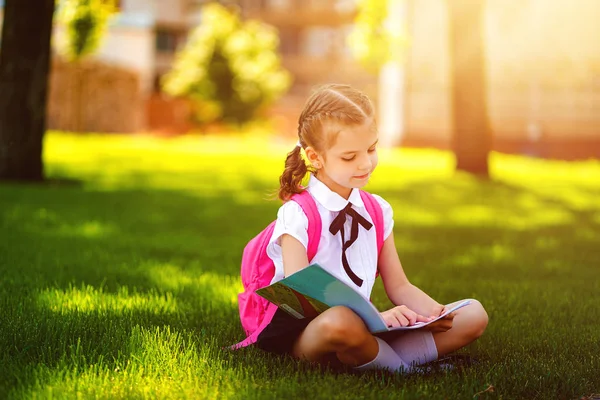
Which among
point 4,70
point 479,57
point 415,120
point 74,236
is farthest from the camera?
point 415,120

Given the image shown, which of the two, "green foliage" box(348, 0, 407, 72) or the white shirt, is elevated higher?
"green foliage" box(348, 0, 407, 72)

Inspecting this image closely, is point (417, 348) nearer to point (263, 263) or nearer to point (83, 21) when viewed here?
point (263, 263)

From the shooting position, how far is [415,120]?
2589 cm

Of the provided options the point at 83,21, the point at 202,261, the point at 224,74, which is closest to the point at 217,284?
the point at 202,261

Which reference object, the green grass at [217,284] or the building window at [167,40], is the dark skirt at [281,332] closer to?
the green grass at [217,284]

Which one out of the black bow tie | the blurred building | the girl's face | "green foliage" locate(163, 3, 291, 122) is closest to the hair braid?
the girl's face

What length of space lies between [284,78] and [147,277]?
32317 mm

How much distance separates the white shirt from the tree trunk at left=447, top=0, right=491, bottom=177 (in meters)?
10.4

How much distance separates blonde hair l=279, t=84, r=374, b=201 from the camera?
315 centimetres

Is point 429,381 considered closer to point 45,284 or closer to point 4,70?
point 45,284

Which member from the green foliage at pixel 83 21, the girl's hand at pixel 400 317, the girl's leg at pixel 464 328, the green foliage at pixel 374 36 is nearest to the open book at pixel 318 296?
the girl's hand at pixel 400 317

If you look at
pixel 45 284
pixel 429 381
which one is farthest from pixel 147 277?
pixel 429 381

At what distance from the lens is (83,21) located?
36.2ft

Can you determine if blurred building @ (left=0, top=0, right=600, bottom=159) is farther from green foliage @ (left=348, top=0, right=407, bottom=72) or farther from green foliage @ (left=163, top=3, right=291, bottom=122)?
green foliage @ (left=163, top=3, right=291, bottom=122)
